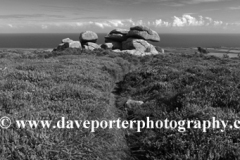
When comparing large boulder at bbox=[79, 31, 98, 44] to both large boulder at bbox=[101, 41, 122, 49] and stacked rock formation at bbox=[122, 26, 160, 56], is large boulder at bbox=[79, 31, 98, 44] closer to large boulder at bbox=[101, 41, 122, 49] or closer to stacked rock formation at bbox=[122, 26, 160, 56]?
large boulder at bbox=[101, 41, 122, 49]

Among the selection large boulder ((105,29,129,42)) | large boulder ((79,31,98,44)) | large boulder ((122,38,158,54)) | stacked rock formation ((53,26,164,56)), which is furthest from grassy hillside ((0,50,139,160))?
large boulder ((105,29,129,42))

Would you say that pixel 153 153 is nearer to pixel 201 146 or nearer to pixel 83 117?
pixel 201 146

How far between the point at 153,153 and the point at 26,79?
7803mm

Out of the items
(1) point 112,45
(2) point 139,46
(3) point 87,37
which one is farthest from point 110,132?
(3) point 87,37

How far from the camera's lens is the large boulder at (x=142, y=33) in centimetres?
5544

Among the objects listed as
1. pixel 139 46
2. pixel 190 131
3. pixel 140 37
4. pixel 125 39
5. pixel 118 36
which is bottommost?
pixel 190 131

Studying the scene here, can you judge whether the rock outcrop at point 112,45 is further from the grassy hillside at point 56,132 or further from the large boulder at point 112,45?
the grassy hillside at point 56,132

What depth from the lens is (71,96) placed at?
753 centimetres

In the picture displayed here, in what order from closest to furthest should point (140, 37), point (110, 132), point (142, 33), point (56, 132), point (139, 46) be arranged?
point (56, 132)
point (110, 132)
point (139, 46)
point (142, 33)
point (140, 37)

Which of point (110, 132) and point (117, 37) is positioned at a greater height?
point (117, 37)

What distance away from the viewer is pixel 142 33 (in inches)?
2192

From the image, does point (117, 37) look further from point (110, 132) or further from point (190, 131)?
point (190, 131)

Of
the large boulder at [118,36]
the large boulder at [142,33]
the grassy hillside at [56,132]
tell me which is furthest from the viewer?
the large boulder at [118,36]

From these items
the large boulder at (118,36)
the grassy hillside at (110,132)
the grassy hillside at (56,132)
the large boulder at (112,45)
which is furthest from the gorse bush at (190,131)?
the large boulder at (118,36)
